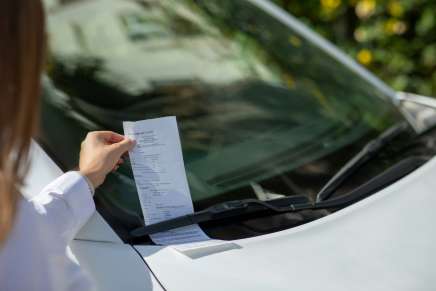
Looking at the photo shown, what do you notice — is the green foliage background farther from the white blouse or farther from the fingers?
the white blouse

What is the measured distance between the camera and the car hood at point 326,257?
1665mm

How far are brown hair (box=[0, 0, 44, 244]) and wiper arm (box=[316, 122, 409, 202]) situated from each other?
106 centimetres

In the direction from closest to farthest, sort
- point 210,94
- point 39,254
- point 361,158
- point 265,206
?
point 39,254 → point 265,206 → point 361,158 → point 210,94

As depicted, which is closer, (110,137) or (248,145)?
(110,137)

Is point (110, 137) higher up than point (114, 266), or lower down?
higher up

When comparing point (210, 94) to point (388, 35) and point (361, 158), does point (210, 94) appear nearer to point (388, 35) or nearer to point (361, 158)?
point (361, 158)

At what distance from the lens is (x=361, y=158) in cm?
228

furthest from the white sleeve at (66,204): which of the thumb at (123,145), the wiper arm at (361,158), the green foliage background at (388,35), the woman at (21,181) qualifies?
the green foliage background at (388,35)

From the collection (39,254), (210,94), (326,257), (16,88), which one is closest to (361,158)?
(326,257)

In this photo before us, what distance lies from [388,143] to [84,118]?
983 mm

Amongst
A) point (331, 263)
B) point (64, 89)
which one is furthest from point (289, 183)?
point (64, 89)

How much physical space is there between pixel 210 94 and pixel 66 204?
1.45m

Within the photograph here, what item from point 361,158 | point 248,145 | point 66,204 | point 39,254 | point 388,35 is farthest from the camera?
point 388,35

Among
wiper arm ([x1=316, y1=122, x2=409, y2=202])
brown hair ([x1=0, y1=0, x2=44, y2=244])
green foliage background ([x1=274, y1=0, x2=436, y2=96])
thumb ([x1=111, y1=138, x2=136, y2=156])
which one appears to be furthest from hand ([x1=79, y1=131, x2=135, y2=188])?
green foliage background ([x1=274, y1=0, x2=436, y2=96])
